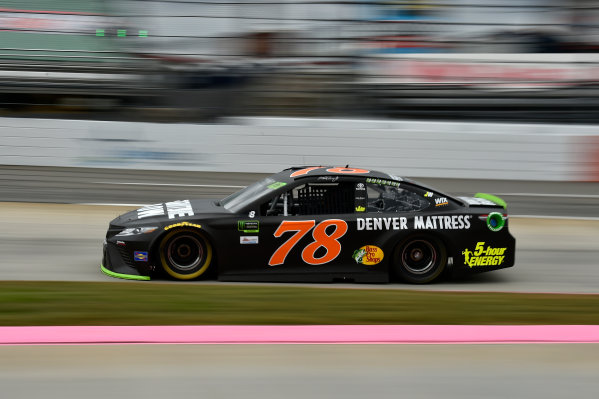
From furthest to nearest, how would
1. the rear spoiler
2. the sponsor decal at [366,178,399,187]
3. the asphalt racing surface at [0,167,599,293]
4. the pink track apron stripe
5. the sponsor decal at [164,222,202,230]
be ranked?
the asphalt racing surface at [0,167,599,293] → the rear spoiler → the sponsor decal at [366,178,399,187] → the sponsor decal at [164,222,202,230] → the pink track apron stripe

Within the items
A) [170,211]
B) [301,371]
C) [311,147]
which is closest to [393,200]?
[170,211]

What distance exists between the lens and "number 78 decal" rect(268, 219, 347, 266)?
8.03 m

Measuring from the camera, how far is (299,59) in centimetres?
1777

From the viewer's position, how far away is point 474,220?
8.34 m

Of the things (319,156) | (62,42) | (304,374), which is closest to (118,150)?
(319,156)

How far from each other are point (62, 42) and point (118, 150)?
478 centimetres

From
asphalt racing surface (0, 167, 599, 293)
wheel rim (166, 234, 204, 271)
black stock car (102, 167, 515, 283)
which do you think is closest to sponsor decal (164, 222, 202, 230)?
black stock car (102, 167, 515, 283)

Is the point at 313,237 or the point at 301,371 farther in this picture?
the point at 313,237

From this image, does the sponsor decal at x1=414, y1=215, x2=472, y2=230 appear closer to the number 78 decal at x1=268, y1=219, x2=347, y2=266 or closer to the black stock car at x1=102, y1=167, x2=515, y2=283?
the black stock car at x1=102, y1=167, x2=515, y2=283

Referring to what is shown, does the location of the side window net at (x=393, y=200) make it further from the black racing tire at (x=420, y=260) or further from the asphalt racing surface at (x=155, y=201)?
the asphalt racing surface at (x=155, y=201)

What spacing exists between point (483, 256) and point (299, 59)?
10.2m

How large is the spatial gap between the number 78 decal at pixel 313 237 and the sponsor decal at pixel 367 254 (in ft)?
0.63

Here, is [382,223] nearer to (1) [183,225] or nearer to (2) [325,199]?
(2) [325,199]

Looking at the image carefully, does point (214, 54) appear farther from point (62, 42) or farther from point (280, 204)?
point (280, 204)
